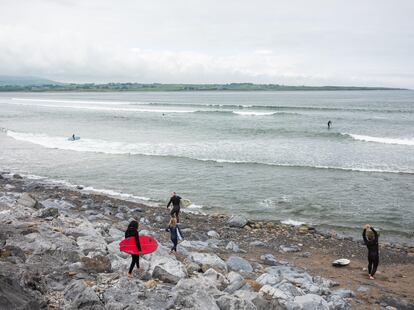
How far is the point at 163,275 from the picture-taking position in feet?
29.8

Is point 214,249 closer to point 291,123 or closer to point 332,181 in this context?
point 332,181

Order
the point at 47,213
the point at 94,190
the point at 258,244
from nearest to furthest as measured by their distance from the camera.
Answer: the point at 47,213
the point at 258,244
the point at 94,190

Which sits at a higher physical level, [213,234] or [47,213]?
[47,213]

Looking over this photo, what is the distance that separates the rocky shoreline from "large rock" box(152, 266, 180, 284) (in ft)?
0.07

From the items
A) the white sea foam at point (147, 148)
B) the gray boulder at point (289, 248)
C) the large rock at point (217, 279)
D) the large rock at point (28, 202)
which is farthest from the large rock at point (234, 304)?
the white sea foam at point (147, 148)

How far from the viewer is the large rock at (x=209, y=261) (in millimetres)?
11328

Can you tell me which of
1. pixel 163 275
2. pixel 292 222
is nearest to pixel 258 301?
pixel 163 275

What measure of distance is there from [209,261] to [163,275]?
109 inches

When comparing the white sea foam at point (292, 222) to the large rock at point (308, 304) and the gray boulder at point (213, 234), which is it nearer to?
the gray boulder at point (213, 234)

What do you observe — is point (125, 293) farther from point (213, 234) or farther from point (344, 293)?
point (213, 234)

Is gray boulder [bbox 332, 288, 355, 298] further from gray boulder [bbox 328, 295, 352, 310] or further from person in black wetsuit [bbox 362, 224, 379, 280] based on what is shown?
person in black wetsuit [bbox 362, 224, 379, 280]

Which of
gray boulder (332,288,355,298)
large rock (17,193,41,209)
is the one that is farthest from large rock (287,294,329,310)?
large rock (17,193,41,209)

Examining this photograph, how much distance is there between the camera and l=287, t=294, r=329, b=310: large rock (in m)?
8.52

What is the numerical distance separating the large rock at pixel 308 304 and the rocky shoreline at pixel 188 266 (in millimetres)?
24
